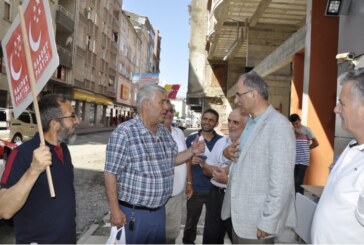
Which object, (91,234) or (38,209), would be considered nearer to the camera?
(38,209)

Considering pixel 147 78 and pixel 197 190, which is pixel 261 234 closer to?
pixel 197 190

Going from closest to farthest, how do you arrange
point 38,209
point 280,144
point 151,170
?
point 38,209
point 280,144
point 151,170

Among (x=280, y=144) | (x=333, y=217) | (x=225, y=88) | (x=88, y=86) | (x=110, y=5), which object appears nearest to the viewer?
(x=333, y=217)

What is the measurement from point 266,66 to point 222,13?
2.79 metres

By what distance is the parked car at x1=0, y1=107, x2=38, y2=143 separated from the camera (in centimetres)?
1647

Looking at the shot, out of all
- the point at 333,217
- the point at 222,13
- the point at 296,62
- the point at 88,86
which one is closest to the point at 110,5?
the point at 88,86

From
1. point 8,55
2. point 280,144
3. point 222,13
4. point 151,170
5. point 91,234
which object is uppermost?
point 222,13

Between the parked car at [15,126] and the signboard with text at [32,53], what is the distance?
48.6ft

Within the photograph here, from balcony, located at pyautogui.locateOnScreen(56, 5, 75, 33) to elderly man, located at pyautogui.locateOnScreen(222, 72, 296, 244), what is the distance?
29.3 m

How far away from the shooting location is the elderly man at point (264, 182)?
276cm

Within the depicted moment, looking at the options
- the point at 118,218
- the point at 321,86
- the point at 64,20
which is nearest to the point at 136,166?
the point at 118,218

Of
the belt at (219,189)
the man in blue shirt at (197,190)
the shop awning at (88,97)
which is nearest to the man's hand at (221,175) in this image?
the belt at (219,189)

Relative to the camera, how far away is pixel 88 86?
39875 mm

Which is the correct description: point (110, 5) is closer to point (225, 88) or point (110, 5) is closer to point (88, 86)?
point (88, 86)
